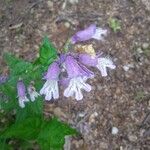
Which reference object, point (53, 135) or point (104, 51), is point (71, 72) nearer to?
point (53, 135)

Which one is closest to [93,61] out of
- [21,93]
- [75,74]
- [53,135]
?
[75,74]

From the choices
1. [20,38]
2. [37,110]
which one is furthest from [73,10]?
[37,110]

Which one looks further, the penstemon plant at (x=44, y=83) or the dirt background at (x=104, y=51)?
the dirt background at (x=104, y=51)

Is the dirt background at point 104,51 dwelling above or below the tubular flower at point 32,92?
below

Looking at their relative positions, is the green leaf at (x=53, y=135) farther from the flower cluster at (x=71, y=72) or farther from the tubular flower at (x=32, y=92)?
the flower cluster at (x=71, y=72)

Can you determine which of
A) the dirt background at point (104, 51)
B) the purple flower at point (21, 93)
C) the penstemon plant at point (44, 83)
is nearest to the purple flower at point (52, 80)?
the penstemon plant at point (44, 83)

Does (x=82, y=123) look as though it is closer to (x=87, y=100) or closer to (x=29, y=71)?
(x=87, y=100)
